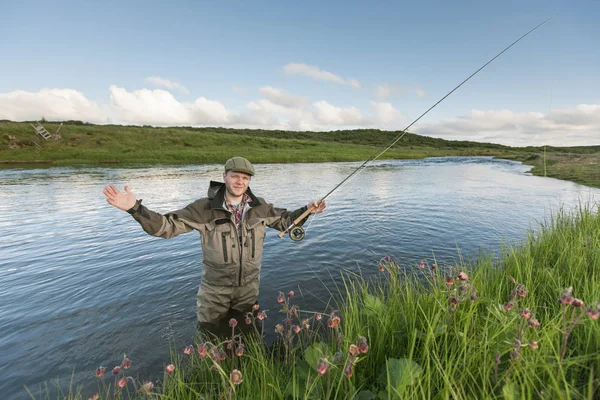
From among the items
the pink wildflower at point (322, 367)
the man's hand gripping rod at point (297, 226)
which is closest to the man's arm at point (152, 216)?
the man's hand gripping rod at point (297, 226)

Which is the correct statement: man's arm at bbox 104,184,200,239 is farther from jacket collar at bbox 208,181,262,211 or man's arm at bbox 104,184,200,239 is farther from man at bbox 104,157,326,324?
jacket collar at bbox 208,181,262,211

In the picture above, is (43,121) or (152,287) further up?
(43,121)

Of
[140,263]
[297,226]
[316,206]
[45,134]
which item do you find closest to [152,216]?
[297,226]

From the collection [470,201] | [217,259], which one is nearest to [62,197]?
[217,259]

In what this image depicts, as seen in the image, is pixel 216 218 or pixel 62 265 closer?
Result: pixel 216 218

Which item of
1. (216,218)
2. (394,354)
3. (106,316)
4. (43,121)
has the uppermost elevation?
(43,121)

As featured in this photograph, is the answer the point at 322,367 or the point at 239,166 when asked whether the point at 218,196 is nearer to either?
the point at 239,166

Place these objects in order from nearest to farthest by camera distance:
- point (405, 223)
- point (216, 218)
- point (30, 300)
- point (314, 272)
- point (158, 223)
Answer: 1. point (158, 223)
2. point (216, 218)
3. point (30, 300)
4. point (314, 272)
5. point (405, 223)

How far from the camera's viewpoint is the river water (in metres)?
5.44

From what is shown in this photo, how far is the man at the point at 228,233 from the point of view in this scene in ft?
17.0

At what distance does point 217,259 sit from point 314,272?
12.9 feet

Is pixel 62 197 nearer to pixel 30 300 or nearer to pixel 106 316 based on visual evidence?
pixel 30 300

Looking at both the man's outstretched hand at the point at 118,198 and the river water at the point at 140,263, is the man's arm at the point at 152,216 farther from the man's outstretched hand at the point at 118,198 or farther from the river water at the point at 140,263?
the river water at the point at 140,263

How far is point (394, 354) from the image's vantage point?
10.4 feet
